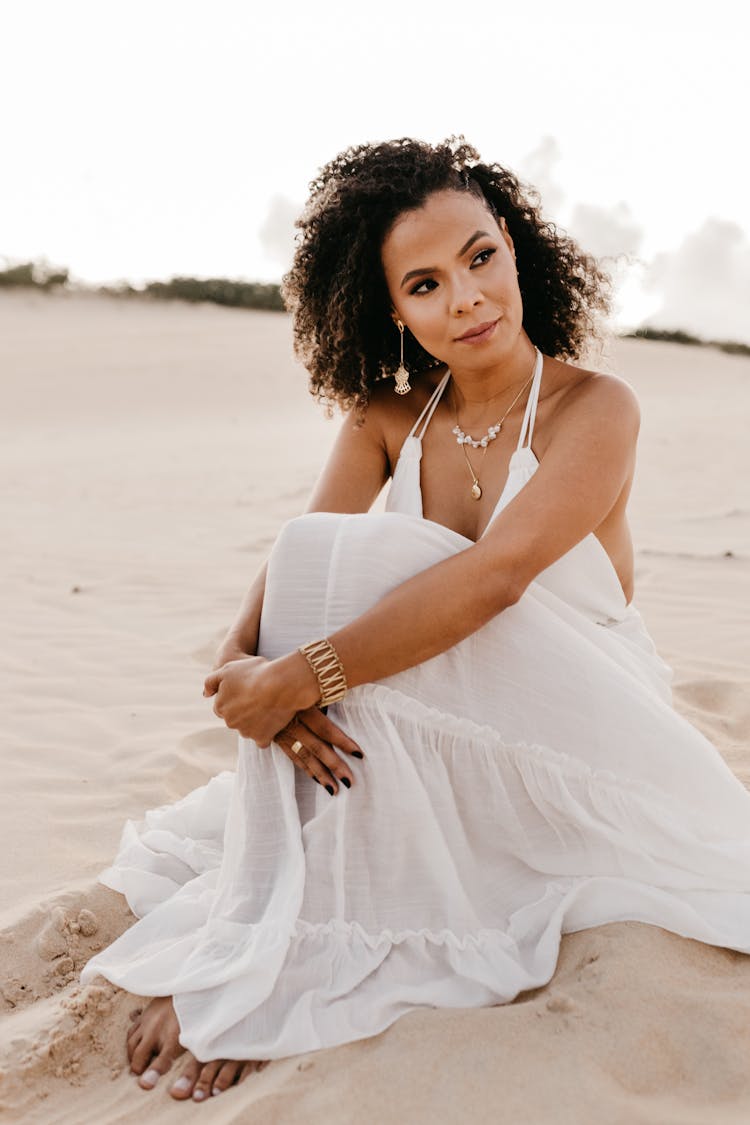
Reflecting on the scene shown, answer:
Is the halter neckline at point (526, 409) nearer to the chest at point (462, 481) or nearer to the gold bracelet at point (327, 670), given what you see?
the chest at point (462, 481)

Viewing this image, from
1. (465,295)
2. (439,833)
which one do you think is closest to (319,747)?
(439,833)

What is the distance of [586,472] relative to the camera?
101 inches

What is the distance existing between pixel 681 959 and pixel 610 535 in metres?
1.11

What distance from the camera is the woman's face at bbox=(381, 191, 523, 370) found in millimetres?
2818

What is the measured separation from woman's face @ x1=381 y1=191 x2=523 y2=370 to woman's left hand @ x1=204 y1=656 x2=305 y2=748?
3.33 feet

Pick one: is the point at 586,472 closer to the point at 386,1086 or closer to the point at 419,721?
the point at 419,721

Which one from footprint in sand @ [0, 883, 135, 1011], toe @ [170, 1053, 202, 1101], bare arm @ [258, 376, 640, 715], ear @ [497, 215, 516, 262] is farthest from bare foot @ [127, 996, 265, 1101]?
ear @ [497, 215, 516, 262]

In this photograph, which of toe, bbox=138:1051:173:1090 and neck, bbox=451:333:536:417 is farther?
neck, bbox=451:333:536:417

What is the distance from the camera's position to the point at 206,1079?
2074 mm

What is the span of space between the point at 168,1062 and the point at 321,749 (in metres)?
0.66

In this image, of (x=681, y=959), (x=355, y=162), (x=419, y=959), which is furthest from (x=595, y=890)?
(x=355, y=162)

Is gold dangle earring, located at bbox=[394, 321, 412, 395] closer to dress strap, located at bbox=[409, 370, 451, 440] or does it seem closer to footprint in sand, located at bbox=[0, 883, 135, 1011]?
dress strap, located at bbox=[409, 370, 451, 440]

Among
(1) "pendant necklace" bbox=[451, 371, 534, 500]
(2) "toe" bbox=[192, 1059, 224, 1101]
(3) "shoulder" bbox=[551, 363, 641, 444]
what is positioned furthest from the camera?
(1) "pendant necklace" bbox=[451, 371, 534, 500]

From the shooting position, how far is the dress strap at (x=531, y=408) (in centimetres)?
284
